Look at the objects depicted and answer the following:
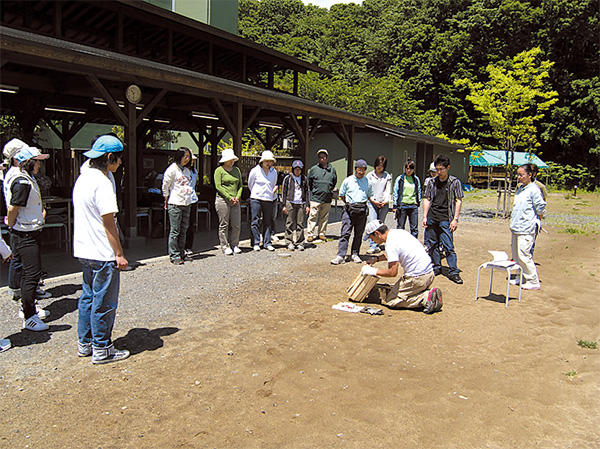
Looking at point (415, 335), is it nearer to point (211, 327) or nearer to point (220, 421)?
point (211, 327)

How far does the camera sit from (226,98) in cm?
998

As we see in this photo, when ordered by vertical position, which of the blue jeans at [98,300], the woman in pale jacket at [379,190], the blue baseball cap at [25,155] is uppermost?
the blue baseball cap at [25,155]

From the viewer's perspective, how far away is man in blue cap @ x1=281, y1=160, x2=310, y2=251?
8.90m

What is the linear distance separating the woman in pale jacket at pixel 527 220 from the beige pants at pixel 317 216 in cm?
385

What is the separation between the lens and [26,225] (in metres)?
4.47

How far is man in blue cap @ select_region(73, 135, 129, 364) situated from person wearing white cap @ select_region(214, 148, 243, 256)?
14.0 ft

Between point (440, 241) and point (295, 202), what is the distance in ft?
9.39

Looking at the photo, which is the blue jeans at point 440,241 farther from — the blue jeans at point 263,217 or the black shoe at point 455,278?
the blue jeans at point 263,217

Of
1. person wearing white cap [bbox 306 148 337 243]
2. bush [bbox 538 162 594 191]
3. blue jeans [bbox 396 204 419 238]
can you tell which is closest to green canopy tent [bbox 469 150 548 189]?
bush [bbox 538 162 594 191]

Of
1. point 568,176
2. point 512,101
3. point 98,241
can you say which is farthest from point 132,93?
point 568,176

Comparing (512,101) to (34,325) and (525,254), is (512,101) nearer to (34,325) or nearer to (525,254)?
(525,254)

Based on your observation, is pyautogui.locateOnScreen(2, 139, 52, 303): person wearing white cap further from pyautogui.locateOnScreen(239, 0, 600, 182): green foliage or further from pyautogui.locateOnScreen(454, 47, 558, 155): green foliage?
pyautogui.locateOnScreen(239, 0, 600, 182): green foliage

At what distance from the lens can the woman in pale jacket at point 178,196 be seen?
24.1 feet

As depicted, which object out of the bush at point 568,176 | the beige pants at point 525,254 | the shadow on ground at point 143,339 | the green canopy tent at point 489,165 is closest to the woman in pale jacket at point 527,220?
the beige pants at point 525,254
